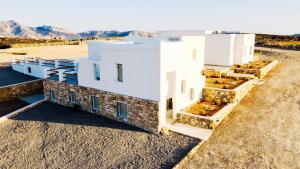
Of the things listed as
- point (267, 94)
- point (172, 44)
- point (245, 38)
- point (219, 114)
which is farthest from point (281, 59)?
point (172, 44)

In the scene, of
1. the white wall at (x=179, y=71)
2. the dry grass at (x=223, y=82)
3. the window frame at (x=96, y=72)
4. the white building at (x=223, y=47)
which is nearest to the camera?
the white wall at (x=179, y=71)

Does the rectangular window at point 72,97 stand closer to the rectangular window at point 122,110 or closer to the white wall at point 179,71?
the rectangular window at point 122,110

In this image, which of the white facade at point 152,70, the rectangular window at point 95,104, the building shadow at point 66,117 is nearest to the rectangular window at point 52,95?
the building shadow at point 66,117

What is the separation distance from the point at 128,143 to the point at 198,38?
38.0 ft

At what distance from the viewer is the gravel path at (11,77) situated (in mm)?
30312

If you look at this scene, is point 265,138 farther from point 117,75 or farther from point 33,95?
point 33,95

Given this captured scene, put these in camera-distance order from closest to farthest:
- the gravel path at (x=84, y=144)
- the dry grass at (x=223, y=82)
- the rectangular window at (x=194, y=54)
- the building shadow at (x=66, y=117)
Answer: the gravel path at (x=84, y=144)
the building shadow at (x=66, y=117)
the rectangular window at (x=194, y=54)
the dry grass at (x=223, y=82)

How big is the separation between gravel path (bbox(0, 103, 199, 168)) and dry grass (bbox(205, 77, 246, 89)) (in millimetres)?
9620

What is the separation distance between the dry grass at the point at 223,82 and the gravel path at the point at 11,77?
72.3ft

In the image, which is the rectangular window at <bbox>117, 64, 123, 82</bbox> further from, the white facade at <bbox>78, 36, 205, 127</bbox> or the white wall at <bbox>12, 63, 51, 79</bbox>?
the white wall at <bbox>12, 63, 51, 79</bbox>

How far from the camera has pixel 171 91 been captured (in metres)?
19.8

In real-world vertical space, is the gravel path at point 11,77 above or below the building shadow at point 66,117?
above

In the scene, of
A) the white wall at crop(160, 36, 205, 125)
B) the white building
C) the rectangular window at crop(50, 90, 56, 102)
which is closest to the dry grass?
the white wall at crop(160, 36, 205, 125)

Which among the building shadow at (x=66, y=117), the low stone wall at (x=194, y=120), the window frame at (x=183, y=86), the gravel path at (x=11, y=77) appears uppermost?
the window frame at (x=183, y=86)
